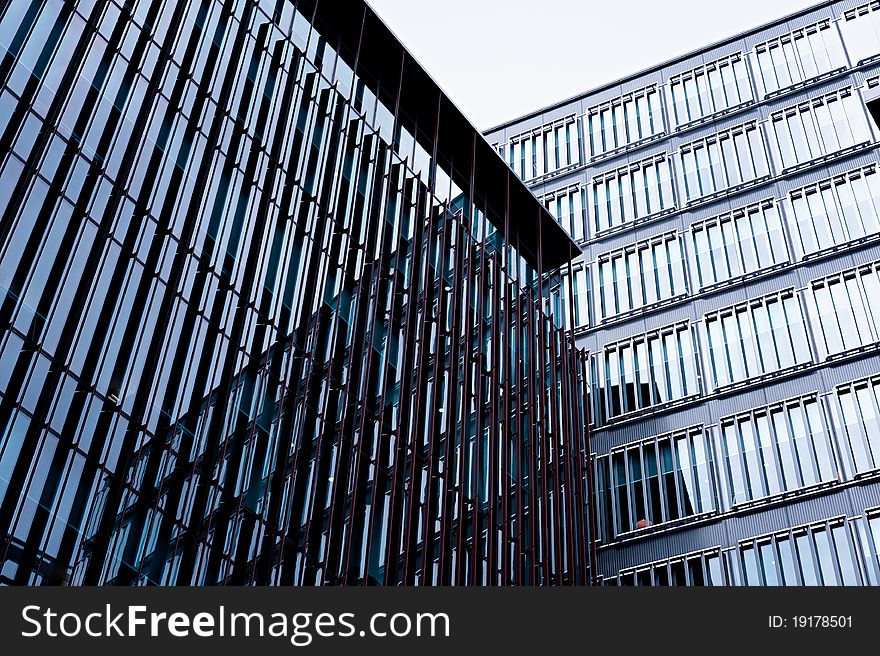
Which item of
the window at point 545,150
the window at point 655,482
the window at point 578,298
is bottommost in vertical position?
the window at point 655,482

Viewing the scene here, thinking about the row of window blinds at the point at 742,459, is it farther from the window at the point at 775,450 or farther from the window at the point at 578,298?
the window at the point at 578,298

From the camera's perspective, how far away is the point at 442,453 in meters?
39.5

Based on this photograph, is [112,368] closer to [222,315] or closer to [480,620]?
[222,315]

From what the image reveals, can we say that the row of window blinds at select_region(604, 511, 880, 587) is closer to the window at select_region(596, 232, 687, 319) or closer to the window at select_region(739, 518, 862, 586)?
the window at select_region(739, 518, 862, 586)

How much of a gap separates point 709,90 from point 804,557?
96.5 feet

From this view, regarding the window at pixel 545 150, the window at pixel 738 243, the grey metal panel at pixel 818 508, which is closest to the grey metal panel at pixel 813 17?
the window at pixel 738 243

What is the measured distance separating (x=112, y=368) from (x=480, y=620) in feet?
51.0

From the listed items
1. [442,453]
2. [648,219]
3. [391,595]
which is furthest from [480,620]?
[648,219]

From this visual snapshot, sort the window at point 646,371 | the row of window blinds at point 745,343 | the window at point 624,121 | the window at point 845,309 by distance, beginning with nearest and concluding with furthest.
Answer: the window at point 845,309 → the row of window blinds at point 745,343 → the window at point 646,371 → the window at point 624,121

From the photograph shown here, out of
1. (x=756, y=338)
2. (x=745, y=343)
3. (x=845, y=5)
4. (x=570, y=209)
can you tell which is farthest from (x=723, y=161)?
Answer: (x=745, y=343)

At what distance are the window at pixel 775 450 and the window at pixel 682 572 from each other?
243 centimetres

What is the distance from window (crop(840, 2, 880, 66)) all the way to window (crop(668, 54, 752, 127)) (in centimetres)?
542

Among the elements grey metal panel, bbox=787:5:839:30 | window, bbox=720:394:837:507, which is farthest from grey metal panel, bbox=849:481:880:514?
grey metal panel, bbox=787:5:839:30

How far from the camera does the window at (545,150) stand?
222ft
